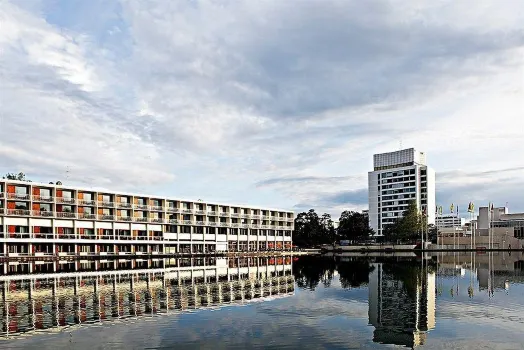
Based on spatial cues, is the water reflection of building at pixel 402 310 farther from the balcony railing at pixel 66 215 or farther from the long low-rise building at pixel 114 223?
the balcony railing at pixel 66 215

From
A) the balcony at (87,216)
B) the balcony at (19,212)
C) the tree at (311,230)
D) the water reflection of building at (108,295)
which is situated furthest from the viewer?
the tree at (311,230)

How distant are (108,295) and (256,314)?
12.2m

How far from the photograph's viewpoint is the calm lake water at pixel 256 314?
20.9 meters

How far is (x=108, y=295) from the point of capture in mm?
33969

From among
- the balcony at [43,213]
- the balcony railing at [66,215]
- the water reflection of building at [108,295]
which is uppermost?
the balcony at [43,213]

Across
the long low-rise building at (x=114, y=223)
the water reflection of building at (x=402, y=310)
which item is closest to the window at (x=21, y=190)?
the long low-rise building at (x=114, y=223)

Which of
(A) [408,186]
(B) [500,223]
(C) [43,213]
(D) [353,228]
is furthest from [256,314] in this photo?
(A) [408,186]

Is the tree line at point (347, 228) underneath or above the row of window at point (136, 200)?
underneath

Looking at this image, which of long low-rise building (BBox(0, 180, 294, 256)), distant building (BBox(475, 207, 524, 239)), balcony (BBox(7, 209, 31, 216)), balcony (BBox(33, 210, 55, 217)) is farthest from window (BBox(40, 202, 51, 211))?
distant building (BBox(475, 207, 524, 239))

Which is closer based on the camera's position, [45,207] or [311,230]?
[45,207]

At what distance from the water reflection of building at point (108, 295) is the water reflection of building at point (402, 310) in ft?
25.2

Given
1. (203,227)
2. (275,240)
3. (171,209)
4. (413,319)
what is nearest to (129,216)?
(171,209)

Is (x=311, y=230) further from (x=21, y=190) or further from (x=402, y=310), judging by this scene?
(x=402, y=310)

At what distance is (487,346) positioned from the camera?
66.0ft
